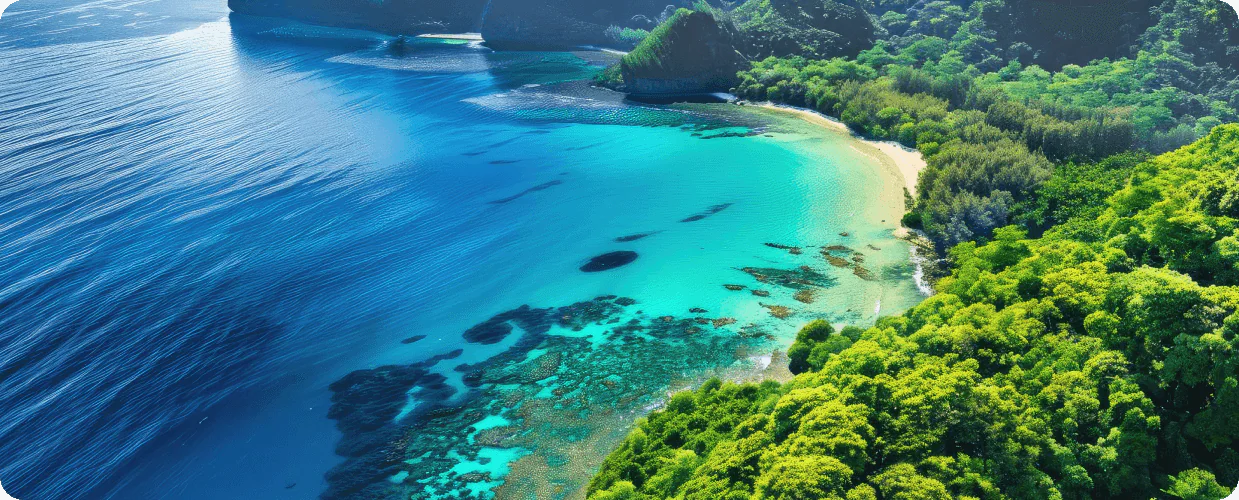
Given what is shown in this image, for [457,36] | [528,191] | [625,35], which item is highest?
[625,35]

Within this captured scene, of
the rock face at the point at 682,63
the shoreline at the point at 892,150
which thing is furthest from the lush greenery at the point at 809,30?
the shoreline at the point at 892,150

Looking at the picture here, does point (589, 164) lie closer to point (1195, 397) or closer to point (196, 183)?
point (196, 183)

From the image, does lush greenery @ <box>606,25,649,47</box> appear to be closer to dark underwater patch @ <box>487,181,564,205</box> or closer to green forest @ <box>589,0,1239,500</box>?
dark underwater patch @ <box>487,181,564,205</box>

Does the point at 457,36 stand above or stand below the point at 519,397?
above

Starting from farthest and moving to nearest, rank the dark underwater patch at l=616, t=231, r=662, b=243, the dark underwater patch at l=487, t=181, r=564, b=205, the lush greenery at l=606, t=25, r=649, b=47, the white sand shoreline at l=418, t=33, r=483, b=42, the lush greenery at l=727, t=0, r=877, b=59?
the white sand shoreline at l=418, t=33, r=483, b=42
the lush greenery at l=606, t=25, r=649, b=47
the lush greenery at l=727, t=0, r=877, b=59
the dark underwater patch at l=487, t=181, r=564, b=205
the dark underwater patch at l=616, t=231, r=662, b=243

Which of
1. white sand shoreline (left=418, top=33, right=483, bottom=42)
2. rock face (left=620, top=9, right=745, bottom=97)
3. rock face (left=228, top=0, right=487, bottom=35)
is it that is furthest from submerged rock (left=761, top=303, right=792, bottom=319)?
Result: rock face (left=228, top=0, right=487, bottom=35)

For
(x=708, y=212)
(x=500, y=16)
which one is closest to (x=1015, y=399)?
(x=708, y=212)

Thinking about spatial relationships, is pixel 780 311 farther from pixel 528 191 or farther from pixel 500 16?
pixel 500 16

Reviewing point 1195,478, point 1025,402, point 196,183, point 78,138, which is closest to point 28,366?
point 196,183

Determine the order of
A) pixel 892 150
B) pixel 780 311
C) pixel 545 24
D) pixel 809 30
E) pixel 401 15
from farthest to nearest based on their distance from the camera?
pixel 401 15 → pixel 545 24 → pixel 809 30 → pixel 892 150 → pixel 780 311
